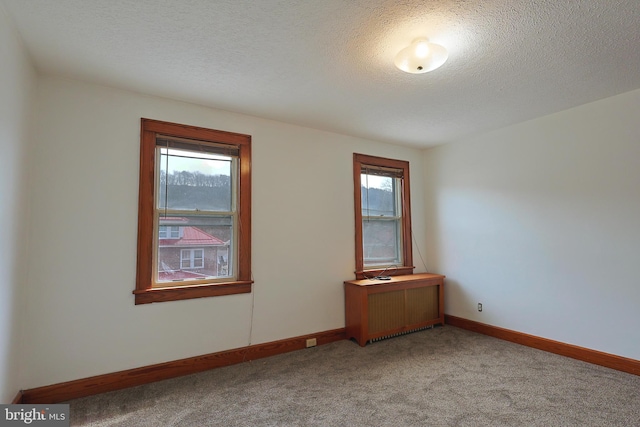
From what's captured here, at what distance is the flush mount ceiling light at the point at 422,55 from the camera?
2.01m

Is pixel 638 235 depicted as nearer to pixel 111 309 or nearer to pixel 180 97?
pixel 180 97

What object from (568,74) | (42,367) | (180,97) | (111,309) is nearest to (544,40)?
(568,74)

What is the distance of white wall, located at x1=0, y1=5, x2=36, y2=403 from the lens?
1.86m

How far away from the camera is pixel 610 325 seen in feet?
9.46

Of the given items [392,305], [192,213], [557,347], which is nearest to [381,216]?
[392,305]

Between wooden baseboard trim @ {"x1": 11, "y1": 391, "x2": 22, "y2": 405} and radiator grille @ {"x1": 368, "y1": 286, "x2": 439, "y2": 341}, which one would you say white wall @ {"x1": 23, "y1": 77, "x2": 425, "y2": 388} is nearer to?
wooden baseboard trim @ {"x1": 11, "y1": 391, "x2": 22, "y2": 405}

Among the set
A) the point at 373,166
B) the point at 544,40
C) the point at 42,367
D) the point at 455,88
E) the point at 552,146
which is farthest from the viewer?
the point at 373,166

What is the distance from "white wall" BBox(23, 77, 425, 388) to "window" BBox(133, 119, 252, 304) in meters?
0.09

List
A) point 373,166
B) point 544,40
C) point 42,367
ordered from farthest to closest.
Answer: point 373,166, point 42,367, point 544,40

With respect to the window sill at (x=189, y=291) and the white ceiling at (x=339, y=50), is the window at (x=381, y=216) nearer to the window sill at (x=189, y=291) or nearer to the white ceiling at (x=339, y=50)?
the white ceiling at (x=339, y=50)

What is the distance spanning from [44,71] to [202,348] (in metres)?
2.62

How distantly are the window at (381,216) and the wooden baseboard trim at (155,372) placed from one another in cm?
129

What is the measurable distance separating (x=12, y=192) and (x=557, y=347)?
480 cm

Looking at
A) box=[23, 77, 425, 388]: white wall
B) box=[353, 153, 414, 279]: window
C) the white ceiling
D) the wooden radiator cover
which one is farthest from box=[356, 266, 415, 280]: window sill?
the white ceiling
